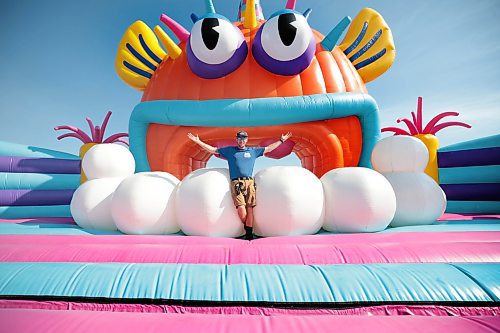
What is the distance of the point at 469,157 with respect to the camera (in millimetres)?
3977

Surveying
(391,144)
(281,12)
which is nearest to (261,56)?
(281,12)

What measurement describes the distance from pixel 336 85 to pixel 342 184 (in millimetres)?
1830

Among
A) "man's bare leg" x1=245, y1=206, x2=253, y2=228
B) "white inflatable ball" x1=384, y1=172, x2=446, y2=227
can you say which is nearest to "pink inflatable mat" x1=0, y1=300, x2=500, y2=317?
"man's bare leg" x1=245, y1=206, x2=253, y2=228

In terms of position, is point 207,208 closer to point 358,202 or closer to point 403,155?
point 358,202

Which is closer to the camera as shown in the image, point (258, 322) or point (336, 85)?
point (258, 322)

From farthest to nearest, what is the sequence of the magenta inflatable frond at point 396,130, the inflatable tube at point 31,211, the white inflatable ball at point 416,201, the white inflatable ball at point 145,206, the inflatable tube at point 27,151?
1. the magenta inflatable frond at point 396,130
2. the inflatable tube at point 27,151
3. the inflatable tube at point 31,211
4. the white inflatable ball at point 416,201
5. the white inflatable ball at point 145,206

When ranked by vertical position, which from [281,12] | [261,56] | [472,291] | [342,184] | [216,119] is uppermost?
[281,12]

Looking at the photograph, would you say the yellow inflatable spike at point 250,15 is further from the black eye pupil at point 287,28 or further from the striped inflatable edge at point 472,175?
the striped inflatable edge at point 472,175

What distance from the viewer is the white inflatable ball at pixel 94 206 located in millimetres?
2523

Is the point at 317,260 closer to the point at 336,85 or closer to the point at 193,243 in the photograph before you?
the point at 193,243

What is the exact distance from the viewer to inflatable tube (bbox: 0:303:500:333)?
3.05 feet

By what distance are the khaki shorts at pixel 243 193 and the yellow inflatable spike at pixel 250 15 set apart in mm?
2781

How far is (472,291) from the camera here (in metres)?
1.19

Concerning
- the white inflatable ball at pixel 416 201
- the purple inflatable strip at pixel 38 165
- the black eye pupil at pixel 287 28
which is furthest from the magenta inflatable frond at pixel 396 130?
the purple inflatable strip at pixel 38 165
